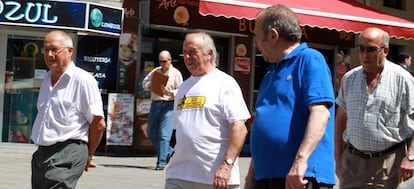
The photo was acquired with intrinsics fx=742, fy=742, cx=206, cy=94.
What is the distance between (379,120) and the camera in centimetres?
530

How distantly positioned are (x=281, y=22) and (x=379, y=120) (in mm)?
1640

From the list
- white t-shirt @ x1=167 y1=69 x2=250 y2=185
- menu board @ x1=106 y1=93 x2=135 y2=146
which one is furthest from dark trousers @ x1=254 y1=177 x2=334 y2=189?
menu board @ x1=106 y1=93 x2=135 y2=146

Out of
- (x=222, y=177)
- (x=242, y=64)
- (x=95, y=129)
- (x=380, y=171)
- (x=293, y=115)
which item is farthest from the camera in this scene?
(x=242, y=64)

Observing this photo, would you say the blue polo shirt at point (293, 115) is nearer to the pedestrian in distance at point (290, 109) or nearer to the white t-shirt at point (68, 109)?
the pedestrian in distance at point (290, 109)

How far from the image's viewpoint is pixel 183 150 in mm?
5195

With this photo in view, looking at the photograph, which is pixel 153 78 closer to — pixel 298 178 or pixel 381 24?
pixel 381 24

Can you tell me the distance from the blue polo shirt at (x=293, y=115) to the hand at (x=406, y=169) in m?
1.28

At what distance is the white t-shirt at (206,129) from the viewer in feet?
16.9

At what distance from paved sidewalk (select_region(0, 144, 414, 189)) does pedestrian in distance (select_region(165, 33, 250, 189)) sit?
437cm

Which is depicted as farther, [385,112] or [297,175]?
[385,112]

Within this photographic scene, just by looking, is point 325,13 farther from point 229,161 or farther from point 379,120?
point 229,161

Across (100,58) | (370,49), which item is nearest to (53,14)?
(100,58)

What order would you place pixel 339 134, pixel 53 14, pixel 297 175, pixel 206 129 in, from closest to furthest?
1. pixel 297 175
2. pixel 206 129
3. pixel 339 134
4. pixel 53 14

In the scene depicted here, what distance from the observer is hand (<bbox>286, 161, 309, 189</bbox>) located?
374 centimetres
